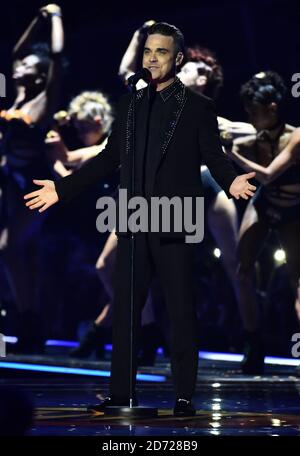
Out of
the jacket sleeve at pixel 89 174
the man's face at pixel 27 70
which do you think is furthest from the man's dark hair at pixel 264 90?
the jacket sleeve at pixel 89 174

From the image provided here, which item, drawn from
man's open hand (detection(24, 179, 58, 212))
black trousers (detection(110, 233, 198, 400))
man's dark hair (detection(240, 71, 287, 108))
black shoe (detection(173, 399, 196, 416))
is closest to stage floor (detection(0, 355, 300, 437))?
black shoe (detection(173, 399, 196, 416))

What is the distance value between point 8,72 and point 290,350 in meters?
3.26

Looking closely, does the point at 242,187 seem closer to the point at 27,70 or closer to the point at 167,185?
the point at 167,185

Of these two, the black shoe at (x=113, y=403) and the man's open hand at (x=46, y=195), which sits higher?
the man's open hand at (x=46, y=195)

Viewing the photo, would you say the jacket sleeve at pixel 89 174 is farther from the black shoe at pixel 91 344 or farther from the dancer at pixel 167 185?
the black shoe at pixel 91 344

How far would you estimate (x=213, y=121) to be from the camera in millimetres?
3875

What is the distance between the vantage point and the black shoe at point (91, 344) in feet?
21.9

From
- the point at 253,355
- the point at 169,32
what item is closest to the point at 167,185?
the point at 169,32

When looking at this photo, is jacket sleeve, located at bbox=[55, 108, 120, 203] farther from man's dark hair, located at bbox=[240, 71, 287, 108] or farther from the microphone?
man's dark hair, located at bbox=[240, 71, 287, 108]

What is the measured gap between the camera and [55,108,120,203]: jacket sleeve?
13.0 ft

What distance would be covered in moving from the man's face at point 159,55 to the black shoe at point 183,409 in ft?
3.79

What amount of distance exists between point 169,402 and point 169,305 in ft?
2.17

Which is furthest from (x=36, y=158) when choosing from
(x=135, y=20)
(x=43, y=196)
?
(x=43, y=196)

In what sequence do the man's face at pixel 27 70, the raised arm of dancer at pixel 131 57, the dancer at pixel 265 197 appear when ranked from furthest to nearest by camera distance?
the man's face at pixel 27 70, the raised arm of dancer at pixel 131 57, the dancer at pixel 265 197
